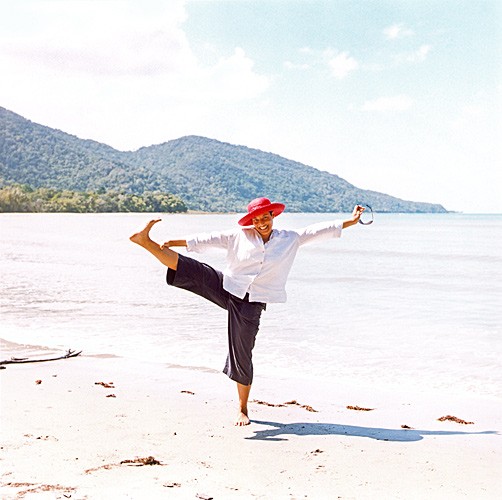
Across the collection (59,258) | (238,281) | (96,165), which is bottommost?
(59,258)

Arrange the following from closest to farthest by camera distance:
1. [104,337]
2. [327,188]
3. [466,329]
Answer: [104,337] → [466,329] → [327,188]

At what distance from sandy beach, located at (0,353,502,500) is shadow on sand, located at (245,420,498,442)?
0.6 inches

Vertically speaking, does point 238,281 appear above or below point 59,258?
above

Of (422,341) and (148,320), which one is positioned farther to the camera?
(148,320)

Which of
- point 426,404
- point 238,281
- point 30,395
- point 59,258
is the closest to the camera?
point 238,281

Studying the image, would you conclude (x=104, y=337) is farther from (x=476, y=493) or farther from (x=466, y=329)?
(x=476, y=493)

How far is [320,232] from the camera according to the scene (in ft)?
15.4

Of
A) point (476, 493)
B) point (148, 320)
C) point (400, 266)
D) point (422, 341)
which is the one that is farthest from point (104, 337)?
point (400, 266)

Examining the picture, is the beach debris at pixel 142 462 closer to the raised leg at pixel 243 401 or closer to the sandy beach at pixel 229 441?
the sandy beach at pixel 229 441

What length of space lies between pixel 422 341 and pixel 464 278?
1183 centimetres

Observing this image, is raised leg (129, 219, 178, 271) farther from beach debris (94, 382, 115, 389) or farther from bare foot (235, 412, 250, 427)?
beach debris (94, 382, 115, 389)

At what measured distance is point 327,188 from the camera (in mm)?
156000

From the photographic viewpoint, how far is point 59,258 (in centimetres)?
2330

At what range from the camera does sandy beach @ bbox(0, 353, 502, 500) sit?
339 cm
